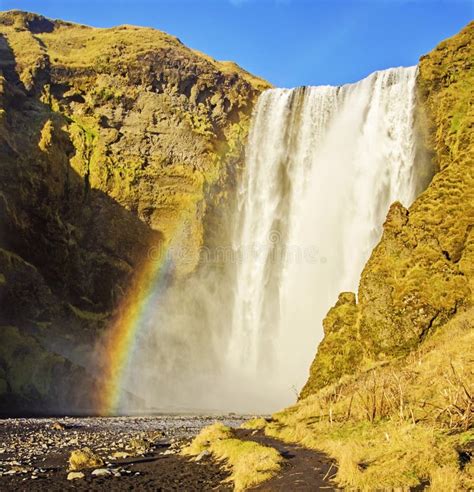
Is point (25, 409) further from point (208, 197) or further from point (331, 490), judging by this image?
point (331, 490)

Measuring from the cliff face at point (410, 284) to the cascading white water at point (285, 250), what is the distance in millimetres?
19387

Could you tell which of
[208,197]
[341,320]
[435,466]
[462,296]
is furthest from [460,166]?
[208,197]

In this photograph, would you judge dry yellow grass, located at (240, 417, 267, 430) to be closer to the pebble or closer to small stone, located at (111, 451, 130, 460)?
small stone, located at (111, 451, 130, 460)

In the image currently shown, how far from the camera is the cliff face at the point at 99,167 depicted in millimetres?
53094

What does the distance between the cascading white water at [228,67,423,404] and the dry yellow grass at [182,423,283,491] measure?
30.2m

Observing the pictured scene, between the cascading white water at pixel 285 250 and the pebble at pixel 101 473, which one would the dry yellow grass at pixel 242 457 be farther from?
the cascading white water at pixel 285 250

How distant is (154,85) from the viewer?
65.9m

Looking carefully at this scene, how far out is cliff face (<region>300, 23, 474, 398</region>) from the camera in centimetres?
2284

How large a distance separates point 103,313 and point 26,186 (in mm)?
15794

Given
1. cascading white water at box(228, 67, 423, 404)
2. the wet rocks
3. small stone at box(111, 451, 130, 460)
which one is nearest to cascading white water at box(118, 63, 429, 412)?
cascading white water at box(228, 67, 423, 404)

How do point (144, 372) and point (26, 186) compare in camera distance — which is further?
point (144, 372)

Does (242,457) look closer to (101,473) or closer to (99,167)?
(101,473)

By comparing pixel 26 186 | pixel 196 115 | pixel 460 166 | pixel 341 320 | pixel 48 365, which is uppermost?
pixel 196 115

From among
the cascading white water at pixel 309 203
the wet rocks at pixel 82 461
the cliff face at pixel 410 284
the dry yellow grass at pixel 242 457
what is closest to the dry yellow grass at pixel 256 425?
the dry yellow grass at pixel 242 457
